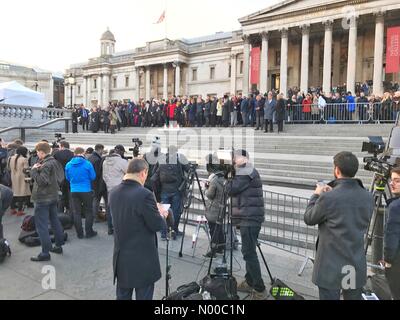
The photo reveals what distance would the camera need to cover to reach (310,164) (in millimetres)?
Answer: 10859

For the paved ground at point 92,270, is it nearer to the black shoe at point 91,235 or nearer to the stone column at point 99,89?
the black shoe at point 91,235

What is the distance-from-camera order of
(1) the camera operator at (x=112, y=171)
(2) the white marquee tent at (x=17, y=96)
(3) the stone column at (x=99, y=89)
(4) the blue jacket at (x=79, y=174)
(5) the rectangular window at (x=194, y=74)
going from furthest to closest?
(3) the stone column at (x=99, y=89) → (5) the rectangular window at (x=194, y=74) → (2) the white marquee tent at (x=17, y=96) → (1) the camera operator at (x=112, y=171) → (4) the blue jacket at (x=79, y=174)

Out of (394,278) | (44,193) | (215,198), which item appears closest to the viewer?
(394,278)

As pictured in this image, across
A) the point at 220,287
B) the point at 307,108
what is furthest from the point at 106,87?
the point at 220,287

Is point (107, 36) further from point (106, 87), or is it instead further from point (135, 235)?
point (135, 235)

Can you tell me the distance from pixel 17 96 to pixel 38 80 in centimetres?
5121

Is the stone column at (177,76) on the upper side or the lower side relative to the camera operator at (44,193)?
upper

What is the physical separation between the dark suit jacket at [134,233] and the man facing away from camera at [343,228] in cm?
157

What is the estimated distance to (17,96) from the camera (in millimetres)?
23875

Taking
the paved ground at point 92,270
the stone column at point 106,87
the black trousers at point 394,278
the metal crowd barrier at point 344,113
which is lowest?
the paved ground at point 92,270

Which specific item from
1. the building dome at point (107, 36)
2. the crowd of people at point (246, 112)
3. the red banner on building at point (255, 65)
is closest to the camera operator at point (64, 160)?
the crowd of people at point (246, 112)

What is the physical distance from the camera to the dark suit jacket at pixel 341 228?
2980 mm
